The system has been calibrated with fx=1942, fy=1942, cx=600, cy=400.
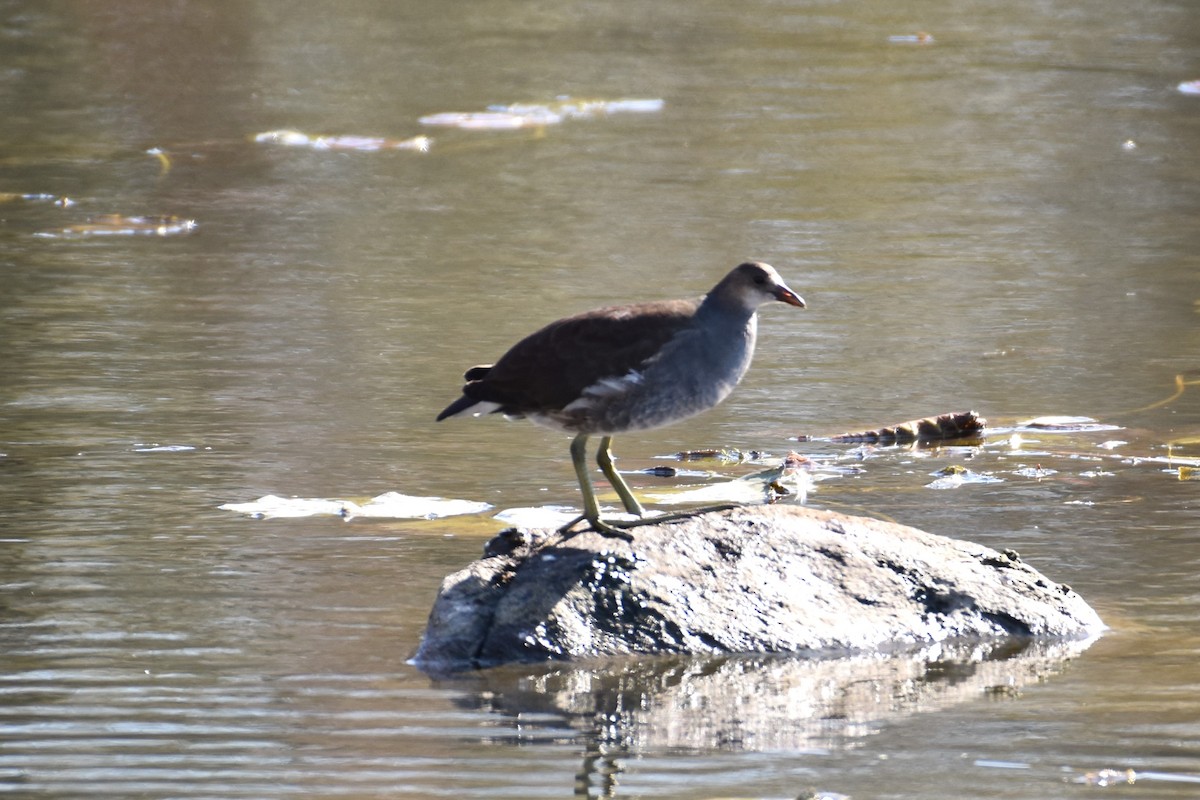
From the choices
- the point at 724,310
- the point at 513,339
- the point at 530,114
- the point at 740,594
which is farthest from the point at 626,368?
the point at 530,114

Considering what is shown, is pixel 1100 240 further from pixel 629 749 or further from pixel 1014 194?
pixel 629 749

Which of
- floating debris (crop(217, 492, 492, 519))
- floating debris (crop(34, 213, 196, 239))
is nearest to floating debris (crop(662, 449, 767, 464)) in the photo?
floating debris (crop(217, 492, 492, 519))

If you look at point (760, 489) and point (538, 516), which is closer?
point (538, 516)

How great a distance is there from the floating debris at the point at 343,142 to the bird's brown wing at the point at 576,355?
9645mm

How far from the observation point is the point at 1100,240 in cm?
1255

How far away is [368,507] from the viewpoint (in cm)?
747

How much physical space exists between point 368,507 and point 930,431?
259 centimetres

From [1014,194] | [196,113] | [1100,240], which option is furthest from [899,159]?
[196,113]

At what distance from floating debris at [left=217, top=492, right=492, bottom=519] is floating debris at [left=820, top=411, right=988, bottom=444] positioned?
1.78 m

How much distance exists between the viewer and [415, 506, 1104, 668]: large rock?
6.04m

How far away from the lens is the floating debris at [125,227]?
42.5 ft

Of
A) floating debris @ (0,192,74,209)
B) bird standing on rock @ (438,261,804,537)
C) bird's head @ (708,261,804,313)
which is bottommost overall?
floating debris @ (0,192,74,209)

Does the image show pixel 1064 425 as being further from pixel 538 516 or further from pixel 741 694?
pixel 741 694

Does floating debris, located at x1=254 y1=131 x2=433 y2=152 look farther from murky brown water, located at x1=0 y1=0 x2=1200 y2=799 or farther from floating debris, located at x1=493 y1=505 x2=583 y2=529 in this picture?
floating debris, located at x1=493 y1=505 x2=583 y2=529
